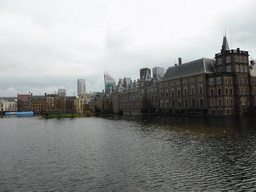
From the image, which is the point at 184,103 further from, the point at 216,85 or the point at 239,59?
the point at 239,59

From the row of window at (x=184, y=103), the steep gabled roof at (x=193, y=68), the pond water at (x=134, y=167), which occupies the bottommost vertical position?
the pond water at (x=134, y=167)

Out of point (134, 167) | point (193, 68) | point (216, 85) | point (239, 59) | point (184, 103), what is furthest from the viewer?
point (184, 103)

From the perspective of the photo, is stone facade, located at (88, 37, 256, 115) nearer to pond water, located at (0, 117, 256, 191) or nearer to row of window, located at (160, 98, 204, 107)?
row of window, located at (160, 98, 204, 107)

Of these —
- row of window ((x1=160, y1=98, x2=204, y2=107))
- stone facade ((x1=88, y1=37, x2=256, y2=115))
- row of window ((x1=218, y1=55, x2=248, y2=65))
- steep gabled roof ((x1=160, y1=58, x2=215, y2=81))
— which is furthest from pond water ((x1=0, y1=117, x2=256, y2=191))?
row of window ((x1=218, y1=55, x2=248, y2=65))

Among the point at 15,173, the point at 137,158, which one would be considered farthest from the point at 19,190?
the point at 137,158

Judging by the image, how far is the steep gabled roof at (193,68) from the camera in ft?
238

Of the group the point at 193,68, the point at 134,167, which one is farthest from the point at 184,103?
the point at 134,167

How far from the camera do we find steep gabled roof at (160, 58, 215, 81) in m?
72.5

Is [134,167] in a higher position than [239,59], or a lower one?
lower

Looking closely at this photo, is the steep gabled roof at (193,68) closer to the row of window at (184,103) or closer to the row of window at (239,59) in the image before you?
the row of window at (239,59)

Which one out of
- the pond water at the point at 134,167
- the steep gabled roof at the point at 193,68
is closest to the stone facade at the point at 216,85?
the steep gabled roof at the point at 193,68

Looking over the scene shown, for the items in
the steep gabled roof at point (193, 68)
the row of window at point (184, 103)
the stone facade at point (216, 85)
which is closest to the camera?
the stone facade at point (216, 85)

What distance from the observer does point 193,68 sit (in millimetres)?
76000

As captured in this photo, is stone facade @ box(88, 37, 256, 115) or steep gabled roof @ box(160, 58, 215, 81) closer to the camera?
stone facade @ box(88, 37, 256, 115)
